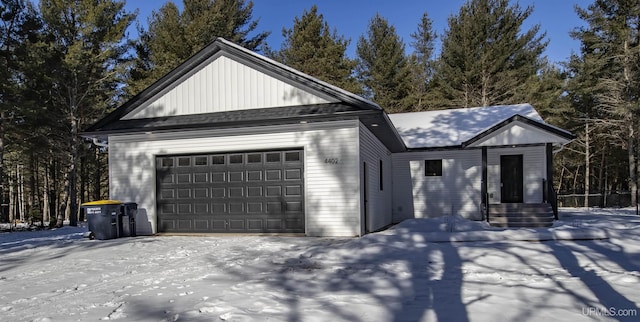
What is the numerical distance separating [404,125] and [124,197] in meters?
11.5

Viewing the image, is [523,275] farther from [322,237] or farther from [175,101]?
[175,101]

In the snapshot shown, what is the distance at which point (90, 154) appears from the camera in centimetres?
2280

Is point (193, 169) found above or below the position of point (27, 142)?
below

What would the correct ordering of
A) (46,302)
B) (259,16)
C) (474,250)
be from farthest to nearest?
(259,16), (474,250), (46,302)

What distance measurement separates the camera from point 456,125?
650 inches

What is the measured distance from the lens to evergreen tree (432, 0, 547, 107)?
2638cm

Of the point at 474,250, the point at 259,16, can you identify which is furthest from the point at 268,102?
the point at 259,16

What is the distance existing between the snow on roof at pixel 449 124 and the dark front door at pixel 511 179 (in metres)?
1.44

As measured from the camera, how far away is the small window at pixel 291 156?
395 inches

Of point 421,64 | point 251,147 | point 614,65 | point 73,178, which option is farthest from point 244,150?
point 421,64

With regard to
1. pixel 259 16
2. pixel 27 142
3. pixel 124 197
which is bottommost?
pixel 124 197

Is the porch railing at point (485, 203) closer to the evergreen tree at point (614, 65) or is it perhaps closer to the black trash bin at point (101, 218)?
the black trash bin at point (101, 218)

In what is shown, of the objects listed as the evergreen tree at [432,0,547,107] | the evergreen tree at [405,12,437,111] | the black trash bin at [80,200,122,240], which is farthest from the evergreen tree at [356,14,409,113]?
the black trash bin at [80,200,122,240]

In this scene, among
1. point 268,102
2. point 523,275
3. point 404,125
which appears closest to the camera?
point 523,275
